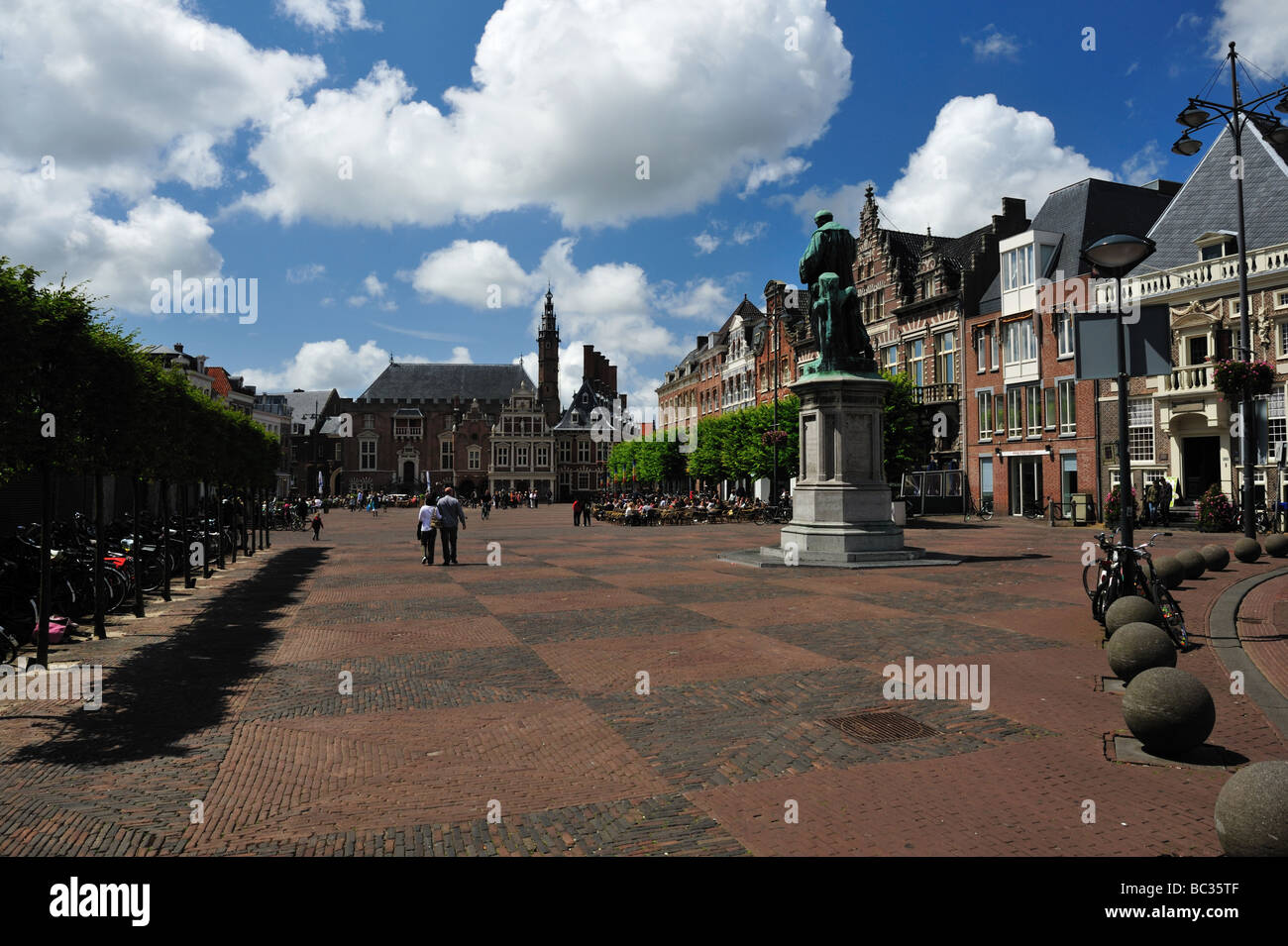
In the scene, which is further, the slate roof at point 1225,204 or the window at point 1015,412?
the window at point 1015,412

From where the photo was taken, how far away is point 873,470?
19328mm

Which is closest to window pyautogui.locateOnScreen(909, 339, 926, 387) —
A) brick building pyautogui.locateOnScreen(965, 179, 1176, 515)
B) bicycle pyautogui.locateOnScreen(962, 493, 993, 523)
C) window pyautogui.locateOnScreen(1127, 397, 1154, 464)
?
brick building pyautogui.locateOnScreen(965, 179, 1176, 515)

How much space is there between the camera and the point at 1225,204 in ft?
115

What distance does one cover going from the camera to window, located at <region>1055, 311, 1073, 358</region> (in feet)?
124

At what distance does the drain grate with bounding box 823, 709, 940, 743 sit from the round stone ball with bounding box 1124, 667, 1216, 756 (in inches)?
54.4

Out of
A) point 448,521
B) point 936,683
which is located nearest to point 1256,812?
point 936,683

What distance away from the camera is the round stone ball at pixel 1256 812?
3438mm

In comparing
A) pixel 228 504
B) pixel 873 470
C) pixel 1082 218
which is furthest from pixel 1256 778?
pixel 1082 218

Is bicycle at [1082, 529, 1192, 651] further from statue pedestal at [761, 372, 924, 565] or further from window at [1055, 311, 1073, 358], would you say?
window at [1055, 311, 1073, 358]

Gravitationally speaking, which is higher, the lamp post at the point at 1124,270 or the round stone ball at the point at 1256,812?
the lamp post at the point at 1124,270

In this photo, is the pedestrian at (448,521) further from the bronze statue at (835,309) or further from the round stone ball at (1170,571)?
the round stone ball at (1170,571)

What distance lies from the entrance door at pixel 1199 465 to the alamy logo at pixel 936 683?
1228 inches
